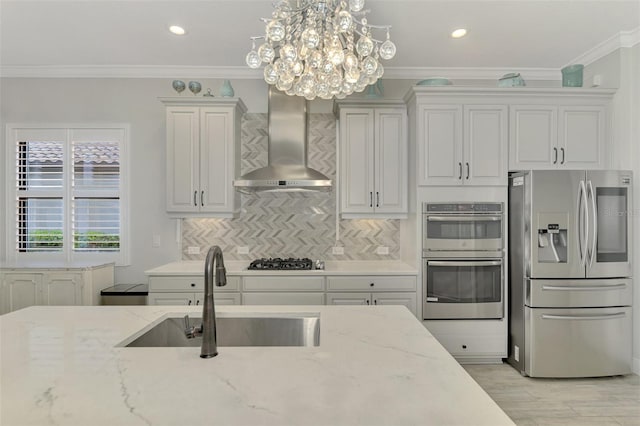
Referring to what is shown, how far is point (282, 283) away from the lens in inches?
130

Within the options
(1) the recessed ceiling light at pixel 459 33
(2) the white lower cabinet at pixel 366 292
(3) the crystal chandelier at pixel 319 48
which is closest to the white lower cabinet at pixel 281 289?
(2) the white lower cabinet at pixel 366 292

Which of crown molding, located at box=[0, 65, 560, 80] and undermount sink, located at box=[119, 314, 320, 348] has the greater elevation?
crown molding, located at box=[0, 65, 560, 80]

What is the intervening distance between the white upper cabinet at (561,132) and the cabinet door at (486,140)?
9cm

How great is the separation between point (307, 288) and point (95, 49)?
300cm

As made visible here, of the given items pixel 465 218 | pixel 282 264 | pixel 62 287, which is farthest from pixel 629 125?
pixel 62 287

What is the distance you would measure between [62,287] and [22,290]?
0.38 meters

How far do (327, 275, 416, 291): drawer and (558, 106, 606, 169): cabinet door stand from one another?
1772 mm

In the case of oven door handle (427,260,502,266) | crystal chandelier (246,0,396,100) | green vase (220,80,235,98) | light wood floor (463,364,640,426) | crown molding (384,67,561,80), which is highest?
crown molding (384,67,561,80)

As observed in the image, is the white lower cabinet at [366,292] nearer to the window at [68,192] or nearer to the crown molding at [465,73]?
the crown molding at [465,73]

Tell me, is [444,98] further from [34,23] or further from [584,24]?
[34,23]

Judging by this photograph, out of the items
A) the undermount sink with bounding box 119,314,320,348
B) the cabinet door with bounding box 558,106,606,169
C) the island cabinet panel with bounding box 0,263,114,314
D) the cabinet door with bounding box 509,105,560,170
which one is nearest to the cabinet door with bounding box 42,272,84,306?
the island cabinet panel with bounding box 0,263,114,314

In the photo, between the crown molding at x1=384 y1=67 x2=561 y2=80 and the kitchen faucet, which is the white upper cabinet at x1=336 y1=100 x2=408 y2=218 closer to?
the crown molding at x1=384 y1=67 x2=561 y2=80

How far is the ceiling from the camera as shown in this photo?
9.12ft

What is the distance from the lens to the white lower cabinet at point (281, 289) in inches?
130
